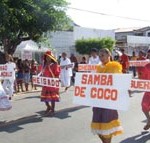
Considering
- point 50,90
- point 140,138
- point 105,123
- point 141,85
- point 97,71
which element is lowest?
point 140,138

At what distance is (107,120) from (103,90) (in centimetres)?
51

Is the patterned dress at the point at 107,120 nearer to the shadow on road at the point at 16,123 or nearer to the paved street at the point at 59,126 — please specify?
the paved street at the point at 59,126

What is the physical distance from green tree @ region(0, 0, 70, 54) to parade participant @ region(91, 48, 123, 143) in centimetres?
1214

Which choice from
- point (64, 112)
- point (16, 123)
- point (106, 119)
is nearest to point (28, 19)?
point (64, 112)

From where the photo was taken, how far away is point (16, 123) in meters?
9.94

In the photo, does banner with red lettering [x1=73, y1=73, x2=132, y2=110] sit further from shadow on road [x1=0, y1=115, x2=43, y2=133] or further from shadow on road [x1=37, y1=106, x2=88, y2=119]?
shadow on road [x1=37, y1=106, x2=88, y2=119]

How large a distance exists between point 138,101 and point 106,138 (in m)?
7.40

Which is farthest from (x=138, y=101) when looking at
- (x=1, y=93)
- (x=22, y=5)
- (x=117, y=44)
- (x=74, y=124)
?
(x=117, y=44)

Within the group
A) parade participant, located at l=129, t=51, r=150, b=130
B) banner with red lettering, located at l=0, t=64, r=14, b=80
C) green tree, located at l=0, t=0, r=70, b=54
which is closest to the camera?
parade participant, located at l=129, t=51, r=150, b=130

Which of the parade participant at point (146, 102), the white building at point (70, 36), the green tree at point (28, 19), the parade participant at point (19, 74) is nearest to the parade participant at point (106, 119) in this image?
the parade participant at point (146, 102)

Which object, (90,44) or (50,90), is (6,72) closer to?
(50,90)

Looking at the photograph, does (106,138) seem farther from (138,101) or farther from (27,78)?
(27,78)

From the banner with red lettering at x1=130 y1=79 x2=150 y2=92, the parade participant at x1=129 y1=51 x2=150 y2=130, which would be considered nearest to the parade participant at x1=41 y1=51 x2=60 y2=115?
the banner with red lettering at x1=130 y1=79 x2=150 y2=92

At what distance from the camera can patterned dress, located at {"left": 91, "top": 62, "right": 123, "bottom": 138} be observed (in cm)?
644
